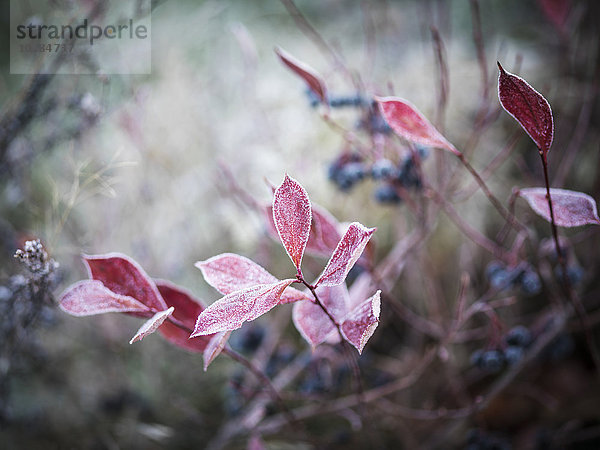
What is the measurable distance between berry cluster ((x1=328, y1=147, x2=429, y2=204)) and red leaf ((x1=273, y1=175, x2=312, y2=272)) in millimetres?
206

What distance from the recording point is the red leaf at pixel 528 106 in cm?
31

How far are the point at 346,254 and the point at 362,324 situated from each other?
0.16 feet

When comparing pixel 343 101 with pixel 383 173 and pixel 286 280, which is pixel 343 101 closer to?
pixel 383 173

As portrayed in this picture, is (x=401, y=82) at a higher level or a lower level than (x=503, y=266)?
higher

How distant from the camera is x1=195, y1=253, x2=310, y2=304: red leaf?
346 millimetres

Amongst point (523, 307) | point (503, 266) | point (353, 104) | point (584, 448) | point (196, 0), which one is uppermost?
point (196, 0)

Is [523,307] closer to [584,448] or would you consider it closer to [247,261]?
[584,448]

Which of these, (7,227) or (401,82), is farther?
(401,82)

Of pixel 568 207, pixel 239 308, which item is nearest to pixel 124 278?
pixel 239 308

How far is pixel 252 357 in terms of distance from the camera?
0.73m

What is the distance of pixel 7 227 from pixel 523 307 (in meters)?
0.81

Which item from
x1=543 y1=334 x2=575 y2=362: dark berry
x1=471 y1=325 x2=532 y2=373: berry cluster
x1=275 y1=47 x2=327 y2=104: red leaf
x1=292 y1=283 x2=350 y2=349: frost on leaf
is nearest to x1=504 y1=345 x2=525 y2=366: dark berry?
x1=471 y1=325 x2=532 y2=373: berry cluster

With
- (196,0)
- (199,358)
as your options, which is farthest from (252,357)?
(196,0)

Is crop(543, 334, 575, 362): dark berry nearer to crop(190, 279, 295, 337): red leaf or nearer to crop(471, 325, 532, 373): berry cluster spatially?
crop(471, 325, 532, 373): berry cluster
